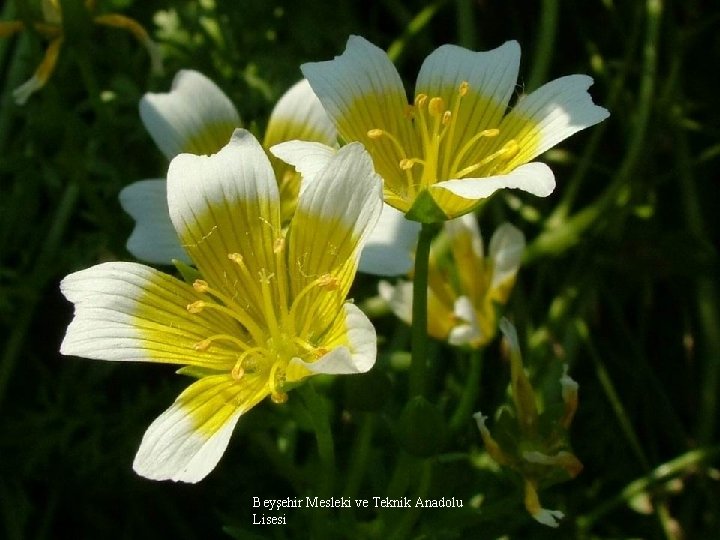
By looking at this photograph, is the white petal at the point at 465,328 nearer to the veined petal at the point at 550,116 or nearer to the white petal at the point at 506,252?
the white petal at the point at 506,252

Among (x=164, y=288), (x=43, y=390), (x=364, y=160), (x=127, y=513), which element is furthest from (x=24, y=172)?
(x=364, y=160)

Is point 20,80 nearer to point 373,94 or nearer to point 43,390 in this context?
point 43,390

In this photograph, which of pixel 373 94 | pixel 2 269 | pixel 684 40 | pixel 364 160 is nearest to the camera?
pixel 364 160

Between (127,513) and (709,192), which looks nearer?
(127,513)

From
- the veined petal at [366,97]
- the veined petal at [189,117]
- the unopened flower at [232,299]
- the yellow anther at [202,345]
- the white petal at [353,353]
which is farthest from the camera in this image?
the veined petal at [189,117]

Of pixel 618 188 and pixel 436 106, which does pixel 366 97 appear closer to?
pixel 436 106

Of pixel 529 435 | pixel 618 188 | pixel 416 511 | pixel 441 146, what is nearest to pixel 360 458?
pixel 416 511

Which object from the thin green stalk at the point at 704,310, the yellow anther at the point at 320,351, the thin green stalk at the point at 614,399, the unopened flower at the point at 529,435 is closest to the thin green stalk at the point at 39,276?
the yellow anther at the point at 320,351
